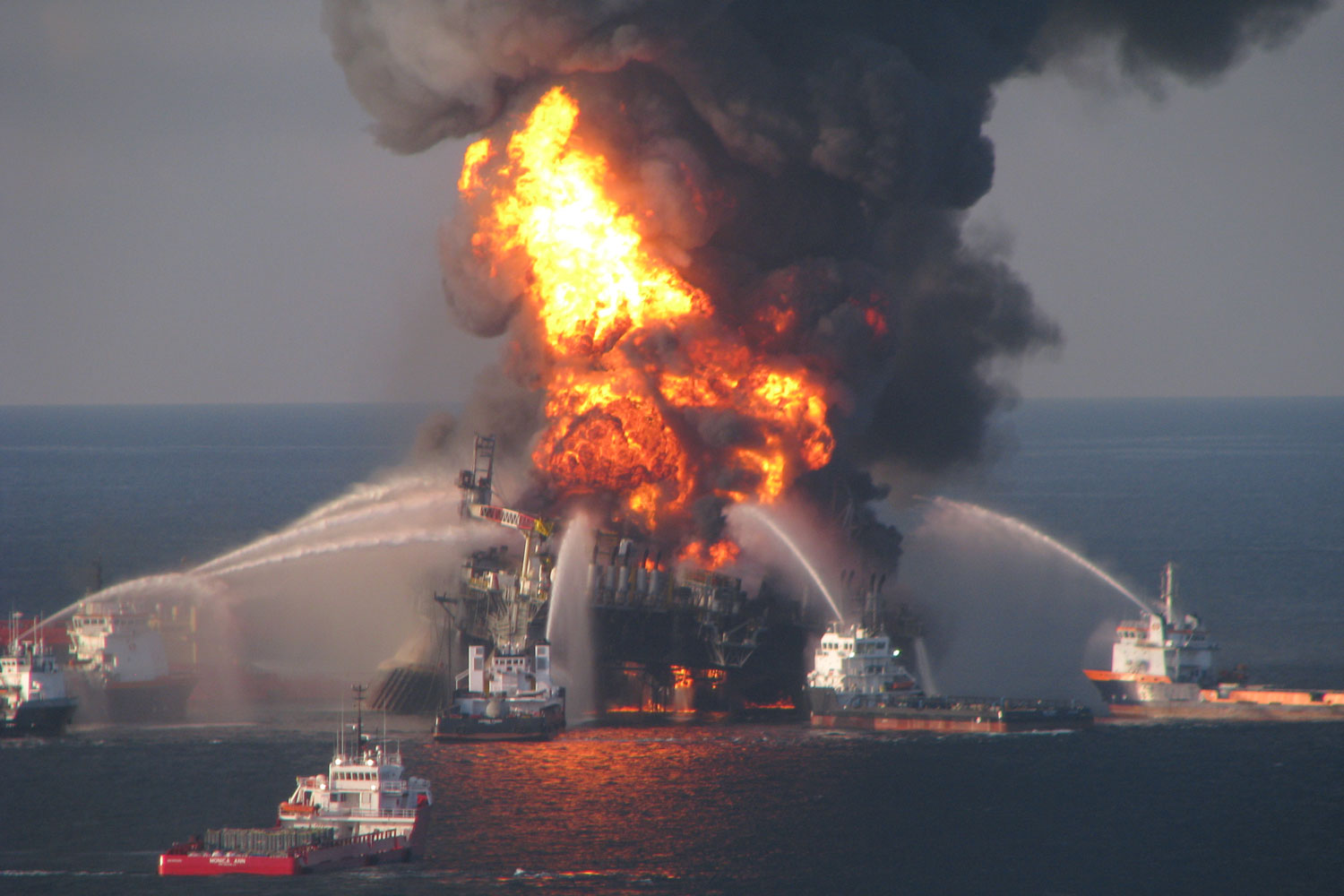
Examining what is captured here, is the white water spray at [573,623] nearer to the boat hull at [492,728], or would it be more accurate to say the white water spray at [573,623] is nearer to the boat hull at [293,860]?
the boat hull at [492,728]

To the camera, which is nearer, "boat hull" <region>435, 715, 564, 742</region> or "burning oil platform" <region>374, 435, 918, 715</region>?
"boat hull" <region>435, 715, 564, 742</region>

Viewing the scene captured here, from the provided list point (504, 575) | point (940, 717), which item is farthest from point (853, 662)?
point (504, 575)

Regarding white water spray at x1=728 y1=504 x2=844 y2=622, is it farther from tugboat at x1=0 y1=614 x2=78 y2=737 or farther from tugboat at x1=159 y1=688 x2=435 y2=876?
tugboat at x1=0 y1=614 x2=78 y2=737

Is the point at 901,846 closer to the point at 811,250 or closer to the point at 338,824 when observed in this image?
the point at 338,824

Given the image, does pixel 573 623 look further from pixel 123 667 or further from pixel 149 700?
pixel 123 667

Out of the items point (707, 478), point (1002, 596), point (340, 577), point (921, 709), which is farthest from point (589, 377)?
point (1002, 596)

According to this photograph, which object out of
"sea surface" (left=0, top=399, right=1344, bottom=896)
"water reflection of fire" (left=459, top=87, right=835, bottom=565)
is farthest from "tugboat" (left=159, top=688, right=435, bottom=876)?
"water reflection of fire" (left=459, top=87, right=835, bottom=565)

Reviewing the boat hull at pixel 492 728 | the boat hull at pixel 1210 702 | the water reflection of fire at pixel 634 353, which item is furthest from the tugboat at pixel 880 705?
the boat hull at pixel 492 728
